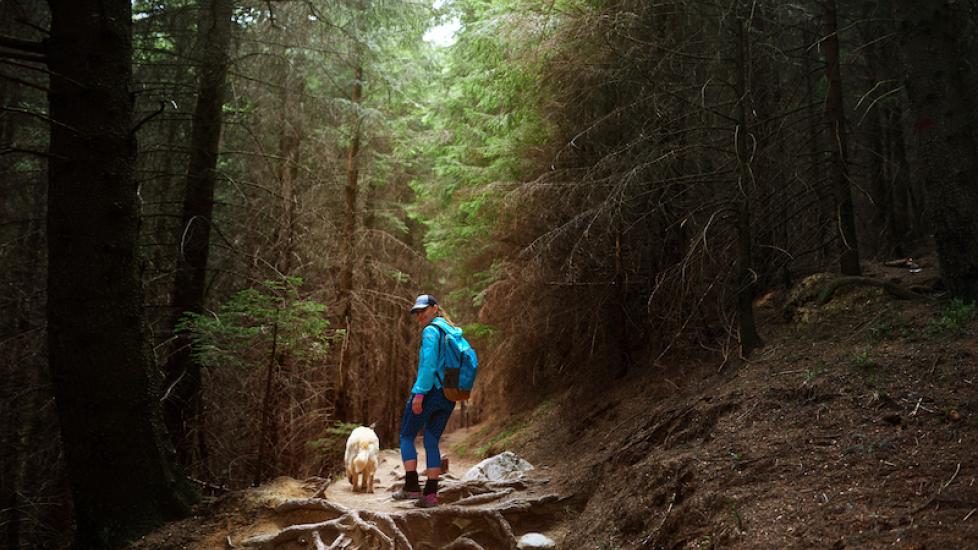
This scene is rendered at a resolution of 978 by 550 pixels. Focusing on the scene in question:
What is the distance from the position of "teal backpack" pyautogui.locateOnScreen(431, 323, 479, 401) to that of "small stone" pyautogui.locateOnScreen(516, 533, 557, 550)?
163cm

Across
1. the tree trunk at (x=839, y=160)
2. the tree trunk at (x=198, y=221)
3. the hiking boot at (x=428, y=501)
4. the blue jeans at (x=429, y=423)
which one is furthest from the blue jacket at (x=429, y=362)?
the tree trunk at (x=839, y=160)

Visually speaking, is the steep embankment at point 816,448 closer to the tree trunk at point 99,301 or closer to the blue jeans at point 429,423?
the blue jeans at point 429,423

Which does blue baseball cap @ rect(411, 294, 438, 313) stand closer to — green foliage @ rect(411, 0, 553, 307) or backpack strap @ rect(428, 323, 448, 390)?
backpack strap @ rect(428, 323, 448, 390)

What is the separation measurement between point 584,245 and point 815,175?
13.6ft

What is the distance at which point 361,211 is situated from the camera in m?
13.7

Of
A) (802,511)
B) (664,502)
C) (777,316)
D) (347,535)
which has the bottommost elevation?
(347,535)

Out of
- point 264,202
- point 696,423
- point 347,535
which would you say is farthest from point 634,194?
point 264,202

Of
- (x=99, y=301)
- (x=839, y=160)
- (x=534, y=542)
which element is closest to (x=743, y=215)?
(x=839, y=160)

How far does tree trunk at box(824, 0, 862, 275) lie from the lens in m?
6.91

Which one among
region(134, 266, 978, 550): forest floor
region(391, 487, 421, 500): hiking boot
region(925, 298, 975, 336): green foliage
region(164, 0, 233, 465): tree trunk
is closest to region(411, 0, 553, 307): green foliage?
region(164, 0, 233, 465): tree trunk

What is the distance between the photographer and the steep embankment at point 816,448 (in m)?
3.17

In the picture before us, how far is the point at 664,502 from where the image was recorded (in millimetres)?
4406

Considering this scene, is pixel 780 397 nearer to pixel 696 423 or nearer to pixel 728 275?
pixel 696 423

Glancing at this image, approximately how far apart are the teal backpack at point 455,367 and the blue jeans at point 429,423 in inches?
6.4
